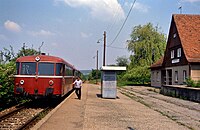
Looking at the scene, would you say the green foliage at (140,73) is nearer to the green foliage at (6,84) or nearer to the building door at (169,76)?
the building door at (169,76)

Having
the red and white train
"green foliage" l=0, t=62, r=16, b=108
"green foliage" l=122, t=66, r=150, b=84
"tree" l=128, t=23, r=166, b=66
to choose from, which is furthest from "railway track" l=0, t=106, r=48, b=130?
"tree" l=128, t=23, r=166, b=66

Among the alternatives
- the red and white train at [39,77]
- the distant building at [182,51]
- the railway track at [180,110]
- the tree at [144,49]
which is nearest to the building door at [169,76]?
the distant building at [182,51]

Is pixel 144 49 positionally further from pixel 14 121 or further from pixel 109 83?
pixel 14 121

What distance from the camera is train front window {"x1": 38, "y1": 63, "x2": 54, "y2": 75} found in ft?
52.3

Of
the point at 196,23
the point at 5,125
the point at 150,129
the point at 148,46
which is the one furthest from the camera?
the point at 148,46

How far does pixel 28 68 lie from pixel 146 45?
38.1 meters

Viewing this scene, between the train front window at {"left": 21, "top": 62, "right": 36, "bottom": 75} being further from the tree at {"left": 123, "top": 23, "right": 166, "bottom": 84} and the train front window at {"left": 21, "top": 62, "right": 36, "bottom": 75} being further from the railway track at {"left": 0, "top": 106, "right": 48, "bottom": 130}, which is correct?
the tree at {"left": 123, "top": 23, "right": 166, "bottom": 84}

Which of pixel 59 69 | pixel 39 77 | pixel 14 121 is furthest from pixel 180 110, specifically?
pixel 14 121

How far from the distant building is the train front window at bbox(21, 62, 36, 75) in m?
18.0

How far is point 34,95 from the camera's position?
15602mm

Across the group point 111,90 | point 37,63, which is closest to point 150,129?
point 37,63

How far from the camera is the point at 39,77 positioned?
51.5 ft

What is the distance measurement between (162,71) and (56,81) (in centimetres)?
2679

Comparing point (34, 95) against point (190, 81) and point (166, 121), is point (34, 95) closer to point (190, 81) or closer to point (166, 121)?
point (166, 121)
